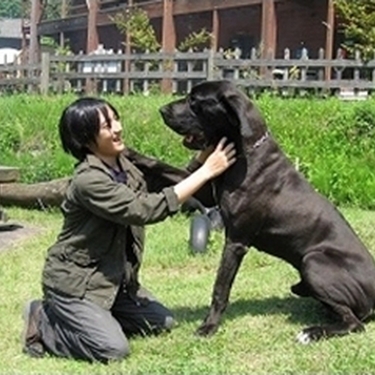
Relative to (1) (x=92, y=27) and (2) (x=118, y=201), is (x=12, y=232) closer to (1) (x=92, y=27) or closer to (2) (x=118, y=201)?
(2) (x=118, y=201)

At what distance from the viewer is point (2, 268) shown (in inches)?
329

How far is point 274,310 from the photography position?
6199 millimetres

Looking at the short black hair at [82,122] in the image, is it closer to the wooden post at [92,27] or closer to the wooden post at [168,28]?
the wooden post at [168,28]

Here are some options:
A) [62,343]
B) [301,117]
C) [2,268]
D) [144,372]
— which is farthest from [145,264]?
[301,117]

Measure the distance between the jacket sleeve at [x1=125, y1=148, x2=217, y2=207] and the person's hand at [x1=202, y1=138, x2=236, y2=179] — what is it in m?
0.39

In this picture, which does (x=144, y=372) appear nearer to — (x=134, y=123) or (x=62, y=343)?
(x=62, y=343)

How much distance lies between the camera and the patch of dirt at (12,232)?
1009 centimetres

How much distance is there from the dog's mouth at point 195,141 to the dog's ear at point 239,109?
263mm

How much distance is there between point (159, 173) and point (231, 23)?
1016 inches

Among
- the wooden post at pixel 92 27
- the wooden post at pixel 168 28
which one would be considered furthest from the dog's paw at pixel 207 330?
the wooden post at pixel 92 27

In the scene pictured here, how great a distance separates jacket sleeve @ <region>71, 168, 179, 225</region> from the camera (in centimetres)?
520

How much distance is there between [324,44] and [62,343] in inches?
889

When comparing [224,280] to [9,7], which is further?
[9,7]

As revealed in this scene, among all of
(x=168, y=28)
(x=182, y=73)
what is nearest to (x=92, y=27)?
(x=168, y=28)
